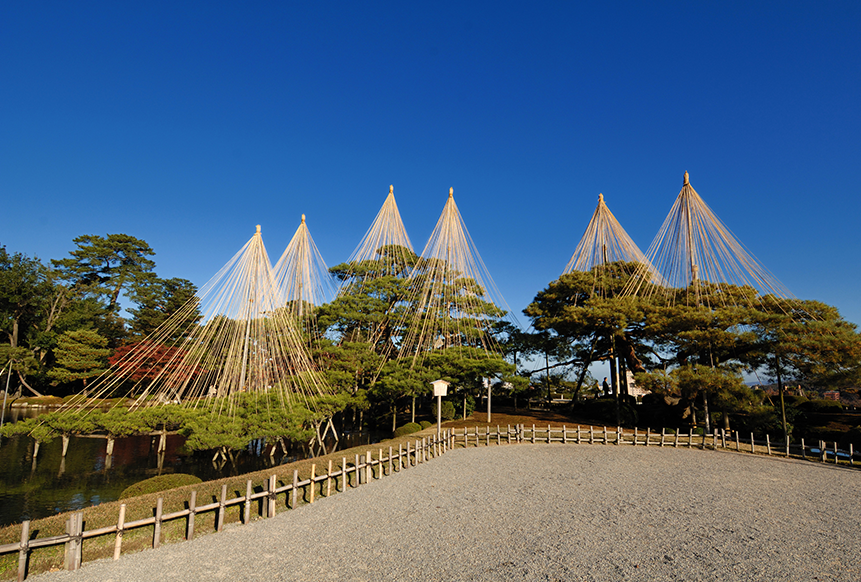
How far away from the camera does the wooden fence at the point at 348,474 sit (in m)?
5.93

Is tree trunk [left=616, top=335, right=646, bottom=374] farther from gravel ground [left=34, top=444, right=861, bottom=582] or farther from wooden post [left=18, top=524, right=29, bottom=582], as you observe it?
wooden post [left=18, top=524, right=29, bottom=582]

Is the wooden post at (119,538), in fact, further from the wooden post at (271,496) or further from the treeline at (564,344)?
the treeline at (564,344)

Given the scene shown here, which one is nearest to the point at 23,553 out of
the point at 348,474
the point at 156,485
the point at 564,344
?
the point at 156,485

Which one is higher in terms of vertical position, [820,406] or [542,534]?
[820,406]

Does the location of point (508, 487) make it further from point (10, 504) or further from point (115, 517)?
point (10, 504)

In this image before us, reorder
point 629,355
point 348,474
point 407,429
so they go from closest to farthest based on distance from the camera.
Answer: point 348,474, point 407,429, point 629,355

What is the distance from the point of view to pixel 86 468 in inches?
643

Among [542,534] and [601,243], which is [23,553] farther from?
[601,243]

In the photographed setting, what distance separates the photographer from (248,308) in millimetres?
13266

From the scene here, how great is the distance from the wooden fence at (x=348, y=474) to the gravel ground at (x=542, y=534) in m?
0.31

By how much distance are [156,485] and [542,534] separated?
27.4 ft

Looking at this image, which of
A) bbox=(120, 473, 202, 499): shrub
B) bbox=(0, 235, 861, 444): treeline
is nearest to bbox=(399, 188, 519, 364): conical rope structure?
bbox=(0, 235, 861, 444): treeline

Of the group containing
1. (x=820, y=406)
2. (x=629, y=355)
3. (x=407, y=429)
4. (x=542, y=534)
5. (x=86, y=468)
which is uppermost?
(x=629, y=355)

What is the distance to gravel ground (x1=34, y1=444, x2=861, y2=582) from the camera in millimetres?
5895
